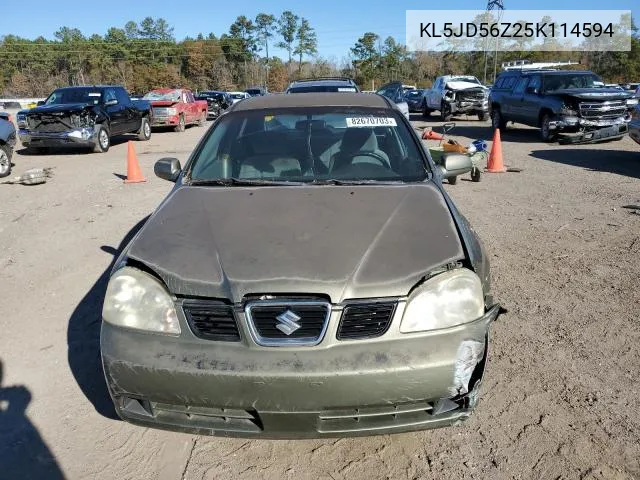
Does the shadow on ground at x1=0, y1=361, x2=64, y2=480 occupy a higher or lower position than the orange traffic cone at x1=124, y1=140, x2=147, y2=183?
lower

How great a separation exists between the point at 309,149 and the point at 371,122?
50 centimetres

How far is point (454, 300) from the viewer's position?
7.47 ft

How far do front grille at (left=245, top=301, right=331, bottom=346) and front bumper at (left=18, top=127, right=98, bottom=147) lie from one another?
1311cm

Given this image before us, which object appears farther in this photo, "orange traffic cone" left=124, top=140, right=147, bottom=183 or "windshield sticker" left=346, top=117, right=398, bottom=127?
"orange traffic cone" left=124, top=140, right=147, bottom=183

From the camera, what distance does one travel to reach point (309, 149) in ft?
11.7

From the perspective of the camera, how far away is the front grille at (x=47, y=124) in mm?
13172

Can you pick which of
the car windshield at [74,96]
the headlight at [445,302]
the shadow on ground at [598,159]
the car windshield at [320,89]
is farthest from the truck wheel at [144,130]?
the headlight at [445,302]

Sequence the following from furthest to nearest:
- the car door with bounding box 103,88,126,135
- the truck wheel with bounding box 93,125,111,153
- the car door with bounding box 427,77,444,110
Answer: the car door with bounding box 427,77,444,110, the car door with bounding box 103,88,126,135, the truck wheel with bounding box 93,125,111,153

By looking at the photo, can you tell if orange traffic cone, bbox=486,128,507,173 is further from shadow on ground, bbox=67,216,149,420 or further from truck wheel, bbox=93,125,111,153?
truck wheel, bbox=93,125,111,153

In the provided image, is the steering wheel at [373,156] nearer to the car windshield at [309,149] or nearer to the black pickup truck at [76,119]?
the car windshield at [309,149]

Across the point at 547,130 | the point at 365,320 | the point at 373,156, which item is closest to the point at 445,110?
the point at 547,130

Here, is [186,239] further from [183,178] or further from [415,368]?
[415,368]

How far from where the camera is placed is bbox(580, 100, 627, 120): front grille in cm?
1296

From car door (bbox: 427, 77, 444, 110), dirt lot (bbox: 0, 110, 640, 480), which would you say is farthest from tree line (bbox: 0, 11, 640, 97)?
dirt lot (bbox: 0, 110, 640, 480)
